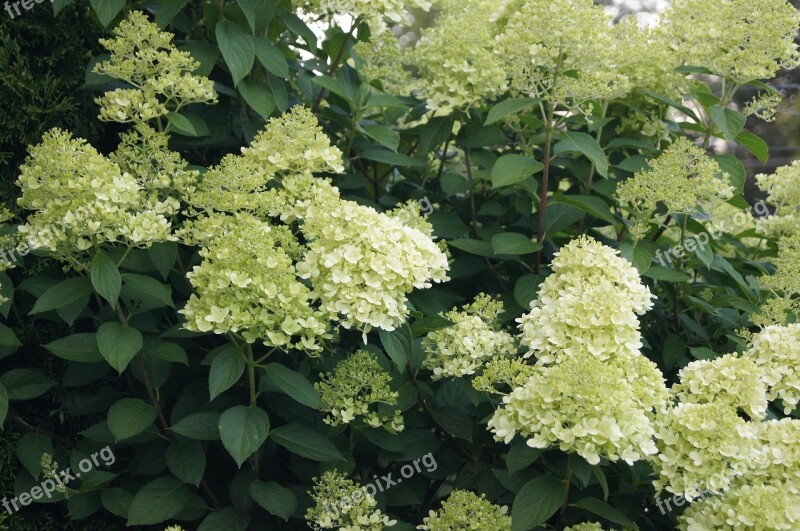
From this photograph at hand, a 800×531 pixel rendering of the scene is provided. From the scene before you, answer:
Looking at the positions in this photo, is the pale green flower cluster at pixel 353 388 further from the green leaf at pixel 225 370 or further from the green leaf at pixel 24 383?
the green leaf at pixel 24 383

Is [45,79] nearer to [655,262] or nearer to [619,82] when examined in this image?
[619,82]

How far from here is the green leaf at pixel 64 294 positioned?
8.88ft

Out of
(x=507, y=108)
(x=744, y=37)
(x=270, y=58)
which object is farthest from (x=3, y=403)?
(x=744, y=37)

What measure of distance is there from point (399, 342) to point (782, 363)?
4.23 ft

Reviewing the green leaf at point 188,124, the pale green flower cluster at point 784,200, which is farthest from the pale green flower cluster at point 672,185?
the green leaf at point 188,124

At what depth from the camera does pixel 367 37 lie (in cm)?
393

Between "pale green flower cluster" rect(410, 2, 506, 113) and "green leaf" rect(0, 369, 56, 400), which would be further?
"pale green flower cluster" rect(410, 2, 506, 113)

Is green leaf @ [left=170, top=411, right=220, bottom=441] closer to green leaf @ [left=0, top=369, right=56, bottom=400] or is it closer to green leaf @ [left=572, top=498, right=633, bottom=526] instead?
green leaf @ [left=0, top=369, right=56, bottom=400]

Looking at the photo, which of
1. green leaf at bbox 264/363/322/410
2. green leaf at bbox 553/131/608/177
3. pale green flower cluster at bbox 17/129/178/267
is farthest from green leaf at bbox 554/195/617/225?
pale green flower cluster at bbox 17/129/178/267

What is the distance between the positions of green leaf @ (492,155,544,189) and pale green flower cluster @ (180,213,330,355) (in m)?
1.06

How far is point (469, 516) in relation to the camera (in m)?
2.67

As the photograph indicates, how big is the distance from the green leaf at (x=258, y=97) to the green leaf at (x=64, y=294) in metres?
1.05

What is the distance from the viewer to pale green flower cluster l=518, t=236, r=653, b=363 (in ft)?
8.01

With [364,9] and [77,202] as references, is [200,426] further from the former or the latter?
[364,9]
